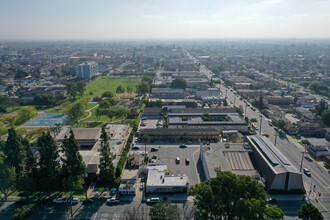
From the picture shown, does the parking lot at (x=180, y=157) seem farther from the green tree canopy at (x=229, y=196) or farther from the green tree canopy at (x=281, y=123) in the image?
the green tree canopy at (x=281, y=123)

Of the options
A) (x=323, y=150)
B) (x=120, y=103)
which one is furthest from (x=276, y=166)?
(x=120, y=103)

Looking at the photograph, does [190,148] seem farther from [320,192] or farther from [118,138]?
[320,192]

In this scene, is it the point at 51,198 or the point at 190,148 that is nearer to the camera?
the point at 51,198

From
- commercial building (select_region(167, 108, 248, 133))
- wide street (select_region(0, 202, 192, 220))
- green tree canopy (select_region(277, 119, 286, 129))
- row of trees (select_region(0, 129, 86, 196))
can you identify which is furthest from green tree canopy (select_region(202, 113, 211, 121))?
row of trees (select_region(0, 129, 86, 196))

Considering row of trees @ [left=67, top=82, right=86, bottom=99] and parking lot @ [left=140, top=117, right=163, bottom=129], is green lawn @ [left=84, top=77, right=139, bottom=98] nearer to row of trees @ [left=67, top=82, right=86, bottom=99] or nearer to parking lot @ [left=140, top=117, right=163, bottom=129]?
row of trees @ [left=67, top=82, right=86, bottom=99]

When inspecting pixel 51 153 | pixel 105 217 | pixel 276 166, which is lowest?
pixel 105 217

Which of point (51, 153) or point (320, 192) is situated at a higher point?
point (51, 153)
